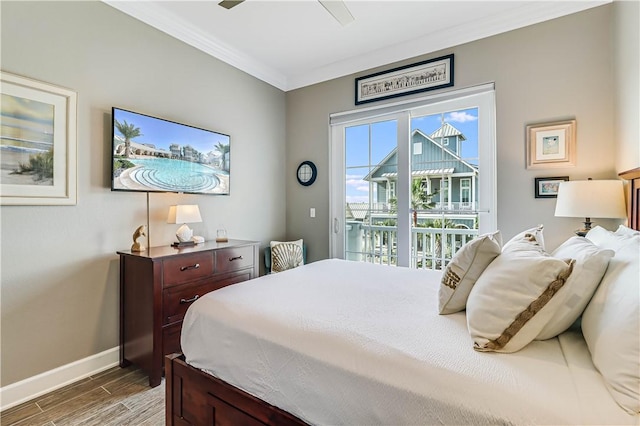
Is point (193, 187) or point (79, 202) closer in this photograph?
point (79, 202)

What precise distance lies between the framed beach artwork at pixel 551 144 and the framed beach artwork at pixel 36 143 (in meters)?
3.50

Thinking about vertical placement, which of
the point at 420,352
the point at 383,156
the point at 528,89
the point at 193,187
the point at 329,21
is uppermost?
the point at 329,21

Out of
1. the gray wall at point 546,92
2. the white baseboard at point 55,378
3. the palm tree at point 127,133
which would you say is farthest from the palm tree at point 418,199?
the white baseboard at point 55,378

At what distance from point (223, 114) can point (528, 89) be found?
2854mm

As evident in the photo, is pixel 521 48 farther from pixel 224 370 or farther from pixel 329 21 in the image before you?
pixel 224 370

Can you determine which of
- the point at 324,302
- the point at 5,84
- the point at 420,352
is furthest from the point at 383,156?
the point at 5,84

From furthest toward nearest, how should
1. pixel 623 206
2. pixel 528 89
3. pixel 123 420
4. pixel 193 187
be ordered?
pixel 193 187
pixel 528 89
pixel 623 206
pixel 123 420

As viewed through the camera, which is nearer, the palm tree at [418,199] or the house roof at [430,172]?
the house roof at [430,172]

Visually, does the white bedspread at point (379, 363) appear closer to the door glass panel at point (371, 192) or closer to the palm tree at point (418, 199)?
the palm tree at point (418, 199)

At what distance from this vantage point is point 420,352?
3.25 feet

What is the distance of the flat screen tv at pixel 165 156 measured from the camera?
2311 mm

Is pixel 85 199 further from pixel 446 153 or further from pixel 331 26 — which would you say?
pixel 446 153

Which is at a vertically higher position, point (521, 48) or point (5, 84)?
point (521, 48)

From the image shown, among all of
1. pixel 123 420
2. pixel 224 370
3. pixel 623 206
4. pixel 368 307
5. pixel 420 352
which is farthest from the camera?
pixel 623 206
